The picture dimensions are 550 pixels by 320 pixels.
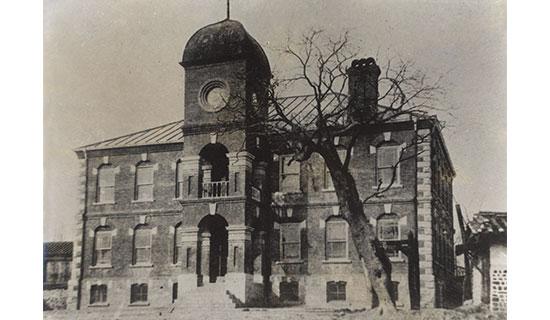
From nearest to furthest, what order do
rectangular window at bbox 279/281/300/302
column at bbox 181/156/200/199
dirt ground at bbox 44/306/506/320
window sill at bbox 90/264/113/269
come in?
dirt ground at bbox 44/306/506/320
rectangular window at bbox 279/281/300/302
column at bbox 181/156/200/199
window sill at bbox 90/264/113/269

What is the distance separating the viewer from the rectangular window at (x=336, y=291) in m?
10.9

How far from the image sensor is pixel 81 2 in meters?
11.9

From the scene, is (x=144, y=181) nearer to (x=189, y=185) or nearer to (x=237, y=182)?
(x=189, y=185)

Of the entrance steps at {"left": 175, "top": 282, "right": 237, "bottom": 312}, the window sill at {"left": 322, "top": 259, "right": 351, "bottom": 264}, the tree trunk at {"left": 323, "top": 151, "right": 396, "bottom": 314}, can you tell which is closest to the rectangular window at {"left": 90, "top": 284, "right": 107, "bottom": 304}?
the entrance steps at {"left": 175, "top": 282, "right": 237, "bottom": 312}

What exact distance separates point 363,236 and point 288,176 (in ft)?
4.42

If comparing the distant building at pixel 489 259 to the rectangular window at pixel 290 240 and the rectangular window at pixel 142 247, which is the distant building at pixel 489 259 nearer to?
the rectangular window at pixel 290 240

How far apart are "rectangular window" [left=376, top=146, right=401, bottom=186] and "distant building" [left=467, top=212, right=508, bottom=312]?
120 cm

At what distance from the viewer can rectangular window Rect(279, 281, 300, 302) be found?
11.2 metres

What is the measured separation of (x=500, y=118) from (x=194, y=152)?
425cm

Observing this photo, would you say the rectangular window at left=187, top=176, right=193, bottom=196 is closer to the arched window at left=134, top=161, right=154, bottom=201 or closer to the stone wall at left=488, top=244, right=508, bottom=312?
the arched window at left=134, top=161, right=154, bottom=201

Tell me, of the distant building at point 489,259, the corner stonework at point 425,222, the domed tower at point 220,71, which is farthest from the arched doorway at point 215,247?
the distant building at point 489,259

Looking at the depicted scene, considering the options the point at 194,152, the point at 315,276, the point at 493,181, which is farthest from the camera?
the point at 194,152
